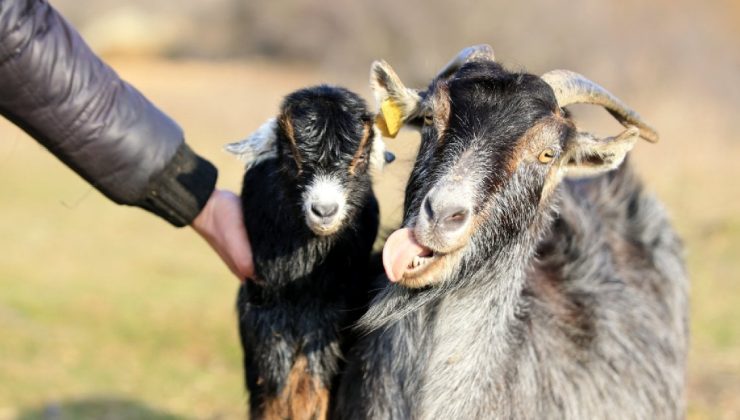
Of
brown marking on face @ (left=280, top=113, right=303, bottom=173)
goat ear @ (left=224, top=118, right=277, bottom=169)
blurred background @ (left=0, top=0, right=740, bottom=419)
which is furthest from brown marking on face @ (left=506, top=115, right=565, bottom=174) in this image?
goat ear @ (left=224, top=118, right=277, bottom=169)

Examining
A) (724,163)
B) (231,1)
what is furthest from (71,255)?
(231,1)

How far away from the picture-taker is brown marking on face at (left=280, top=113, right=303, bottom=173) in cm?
457

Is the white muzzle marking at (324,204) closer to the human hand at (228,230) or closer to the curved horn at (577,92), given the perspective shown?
the human hand at (228,230)

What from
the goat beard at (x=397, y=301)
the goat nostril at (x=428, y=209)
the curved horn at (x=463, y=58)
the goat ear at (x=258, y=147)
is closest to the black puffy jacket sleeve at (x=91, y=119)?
the goat ear at (x=258, y=147)

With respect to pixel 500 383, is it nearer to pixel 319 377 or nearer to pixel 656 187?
pixel 319 377

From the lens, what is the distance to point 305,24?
3481 cm

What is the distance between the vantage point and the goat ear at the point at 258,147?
15.9 ft

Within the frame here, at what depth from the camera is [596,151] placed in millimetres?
4852

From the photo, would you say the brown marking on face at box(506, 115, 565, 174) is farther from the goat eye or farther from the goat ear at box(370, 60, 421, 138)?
the goat ear at box(370, 60, 421, 138)

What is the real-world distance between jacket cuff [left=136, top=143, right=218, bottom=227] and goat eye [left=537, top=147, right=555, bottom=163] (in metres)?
1.63

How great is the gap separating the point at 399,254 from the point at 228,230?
1.14 metres

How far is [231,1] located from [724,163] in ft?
98.3

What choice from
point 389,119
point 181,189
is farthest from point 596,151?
point 181,189

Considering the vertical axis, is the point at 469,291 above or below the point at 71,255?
below
